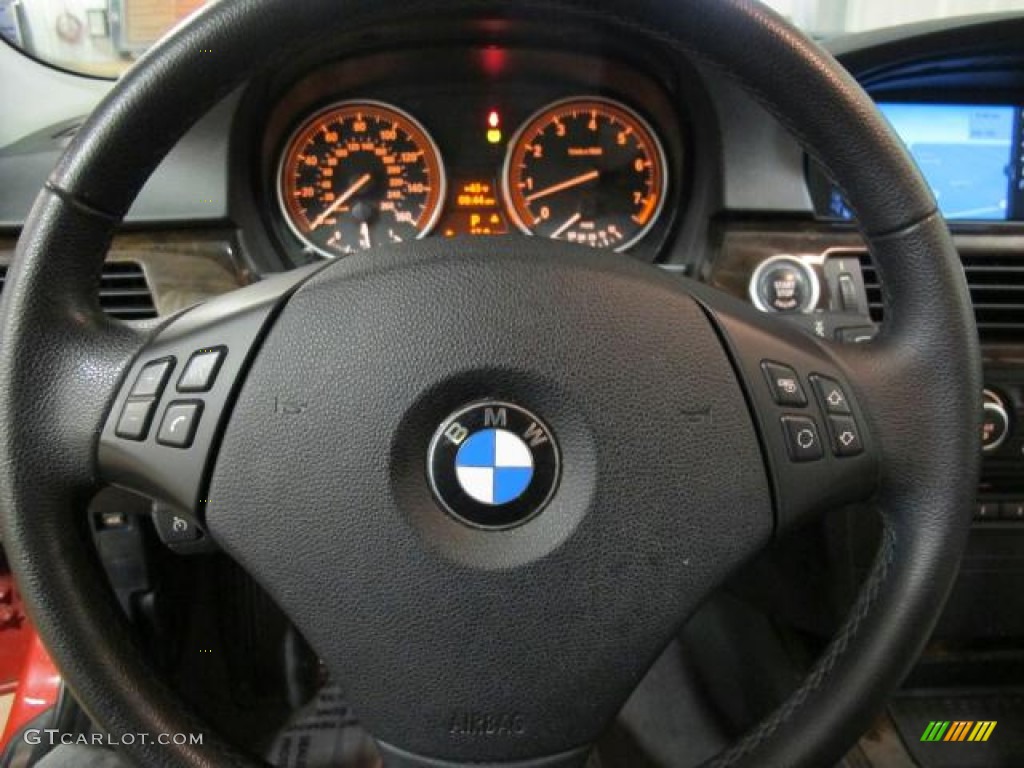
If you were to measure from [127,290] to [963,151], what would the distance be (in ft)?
3.98

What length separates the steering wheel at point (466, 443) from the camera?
69cm

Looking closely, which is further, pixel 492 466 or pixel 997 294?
pixel 997 294

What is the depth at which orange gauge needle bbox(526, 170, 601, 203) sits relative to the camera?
1.50 m

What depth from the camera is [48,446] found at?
72 cm

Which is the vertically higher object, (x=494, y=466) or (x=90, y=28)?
(x=90, y=28)

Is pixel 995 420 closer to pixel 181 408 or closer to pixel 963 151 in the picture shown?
pixel 963 151

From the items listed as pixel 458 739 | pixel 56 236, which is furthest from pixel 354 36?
pixel 458 739

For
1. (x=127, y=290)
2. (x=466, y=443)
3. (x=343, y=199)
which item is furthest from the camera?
(x=343, y=199)

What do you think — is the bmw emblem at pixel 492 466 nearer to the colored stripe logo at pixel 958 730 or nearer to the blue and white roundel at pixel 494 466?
the blue and white roundel at pixel 494 466

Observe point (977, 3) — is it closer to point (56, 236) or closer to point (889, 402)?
Result: point (889, 402)

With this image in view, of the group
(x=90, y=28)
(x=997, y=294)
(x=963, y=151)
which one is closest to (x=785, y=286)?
(x=997, y=294)

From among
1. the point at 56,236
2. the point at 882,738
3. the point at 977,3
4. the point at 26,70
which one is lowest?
the point at 882,738

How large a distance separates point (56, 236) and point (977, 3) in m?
1.88

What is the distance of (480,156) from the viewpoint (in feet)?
4.93
